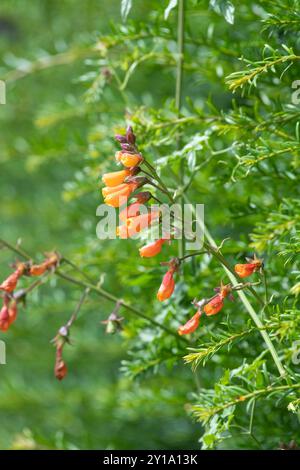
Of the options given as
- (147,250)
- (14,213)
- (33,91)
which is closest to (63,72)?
(33,91)

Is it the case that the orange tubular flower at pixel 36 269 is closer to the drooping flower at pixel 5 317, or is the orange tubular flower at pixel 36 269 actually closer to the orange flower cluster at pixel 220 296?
the drooping flower at pixel 5 317

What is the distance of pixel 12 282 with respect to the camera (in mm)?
806

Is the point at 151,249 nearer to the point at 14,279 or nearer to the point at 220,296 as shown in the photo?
the point at 220,296

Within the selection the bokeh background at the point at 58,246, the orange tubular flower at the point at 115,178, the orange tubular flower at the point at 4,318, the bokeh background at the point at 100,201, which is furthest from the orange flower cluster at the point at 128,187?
the bokeh background at the point at 58,246

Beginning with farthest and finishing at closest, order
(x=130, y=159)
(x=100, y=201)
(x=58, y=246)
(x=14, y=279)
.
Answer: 1. (x=58, y=246)
2. (x=100, y=201)
3. (x=14, y=279)
4. (x=130, y=159)

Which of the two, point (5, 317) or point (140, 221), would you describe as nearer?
point (140, 221)

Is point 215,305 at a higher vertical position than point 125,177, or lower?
lower

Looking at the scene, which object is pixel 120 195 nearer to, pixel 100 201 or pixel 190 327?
pixel 190 327

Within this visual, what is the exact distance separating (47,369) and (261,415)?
1.19 meters

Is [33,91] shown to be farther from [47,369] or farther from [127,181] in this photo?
[127,181]

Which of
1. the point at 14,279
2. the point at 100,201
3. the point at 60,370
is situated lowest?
the point at 60,370

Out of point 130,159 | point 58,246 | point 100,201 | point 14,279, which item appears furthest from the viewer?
point 58,246

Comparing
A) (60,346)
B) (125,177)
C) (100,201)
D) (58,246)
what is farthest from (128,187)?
(58,246)

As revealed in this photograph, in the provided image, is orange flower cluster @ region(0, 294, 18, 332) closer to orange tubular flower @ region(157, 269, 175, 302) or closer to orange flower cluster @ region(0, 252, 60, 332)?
orange flower cluster @ region(0, 252, 60, 332)
